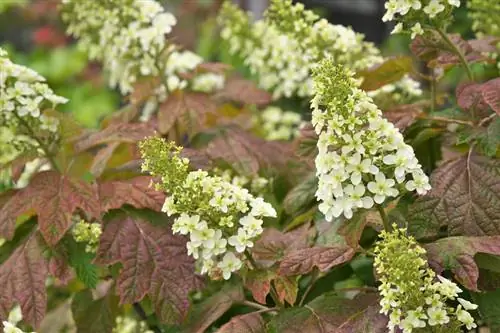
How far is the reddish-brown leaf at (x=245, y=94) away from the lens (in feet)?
Result: 10.3

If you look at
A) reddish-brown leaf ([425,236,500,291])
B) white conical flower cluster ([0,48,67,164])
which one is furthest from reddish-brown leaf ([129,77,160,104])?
reddish-brown leaf ([425,236,500,291])

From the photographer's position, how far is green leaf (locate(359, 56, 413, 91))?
2428mm

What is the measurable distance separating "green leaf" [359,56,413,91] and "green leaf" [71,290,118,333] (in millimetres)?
965

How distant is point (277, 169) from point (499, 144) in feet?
2.79

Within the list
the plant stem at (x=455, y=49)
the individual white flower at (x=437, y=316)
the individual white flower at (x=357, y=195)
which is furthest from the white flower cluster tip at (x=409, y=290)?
the plant stem at (x=455, y=49)

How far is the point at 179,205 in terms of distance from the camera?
1.79m

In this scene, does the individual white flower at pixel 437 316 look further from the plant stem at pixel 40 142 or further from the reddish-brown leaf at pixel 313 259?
the plant stem at pixel 40 142

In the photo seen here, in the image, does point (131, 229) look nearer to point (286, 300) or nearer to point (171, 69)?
point (286, 300)

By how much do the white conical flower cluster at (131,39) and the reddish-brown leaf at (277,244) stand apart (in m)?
0.79

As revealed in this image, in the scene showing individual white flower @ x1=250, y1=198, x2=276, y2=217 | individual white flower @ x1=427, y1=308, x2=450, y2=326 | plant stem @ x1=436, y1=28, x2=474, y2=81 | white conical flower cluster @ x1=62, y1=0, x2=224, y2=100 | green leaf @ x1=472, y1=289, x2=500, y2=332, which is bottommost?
green leaf @ x1=472, y1=289, x2=500, y2=332

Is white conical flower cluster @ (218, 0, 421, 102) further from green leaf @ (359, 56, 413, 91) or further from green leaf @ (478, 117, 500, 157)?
green leaf @ (478, 117, 500, 157)

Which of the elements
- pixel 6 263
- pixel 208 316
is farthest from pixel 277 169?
pixel 6 263

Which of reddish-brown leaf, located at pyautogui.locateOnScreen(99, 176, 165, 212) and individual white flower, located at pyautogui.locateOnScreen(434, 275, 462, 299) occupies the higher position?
reddish-brown leaf, located at pyautogui.locateOnScreen(99, 176, 165, 212)

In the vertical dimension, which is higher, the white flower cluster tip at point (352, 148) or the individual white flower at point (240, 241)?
the white flower cluster tip at point (352, 148)
